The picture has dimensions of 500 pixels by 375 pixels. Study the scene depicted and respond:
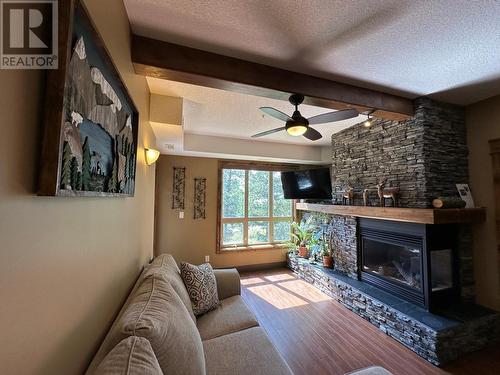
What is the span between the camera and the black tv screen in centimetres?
434

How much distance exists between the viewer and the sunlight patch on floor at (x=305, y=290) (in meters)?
3.43

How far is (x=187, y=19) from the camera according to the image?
151 cm

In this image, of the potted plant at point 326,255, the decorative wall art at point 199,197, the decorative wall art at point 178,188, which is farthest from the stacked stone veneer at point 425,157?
the decorative wall art at point 178,188

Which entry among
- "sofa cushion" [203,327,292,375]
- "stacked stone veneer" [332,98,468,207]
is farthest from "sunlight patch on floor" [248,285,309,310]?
"stacked stone veneer" [332,98,468,207]

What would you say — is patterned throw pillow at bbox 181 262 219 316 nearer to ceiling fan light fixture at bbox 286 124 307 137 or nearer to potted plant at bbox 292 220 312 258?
ceiling fan light fixture at bbox 286 124 307 137

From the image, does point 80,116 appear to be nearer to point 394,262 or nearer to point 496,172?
point 394,262

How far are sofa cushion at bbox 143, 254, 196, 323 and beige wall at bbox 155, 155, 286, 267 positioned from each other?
2.11 meters

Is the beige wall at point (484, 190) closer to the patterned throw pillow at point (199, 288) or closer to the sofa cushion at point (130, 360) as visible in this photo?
the patterned throw pillow at point (199, 288)

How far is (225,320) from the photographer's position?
1906 mm

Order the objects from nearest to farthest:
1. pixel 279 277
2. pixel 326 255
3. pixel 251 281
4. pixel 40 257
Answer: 1. pixel 40 257
2. pixel 326 255
3. pixel 251 281
4. pixel 279 277

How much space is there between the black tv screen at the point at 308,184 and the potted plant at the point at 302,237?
28.8 inches

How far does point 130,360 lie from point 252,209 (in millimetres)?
4244

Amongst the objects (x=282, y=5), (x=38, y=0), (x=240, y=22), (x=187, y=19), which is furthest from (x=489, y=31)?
(x=38, y=0)

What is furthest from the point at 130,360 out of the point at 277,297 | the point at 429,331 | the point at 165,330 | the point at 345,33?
the point at 277,297
